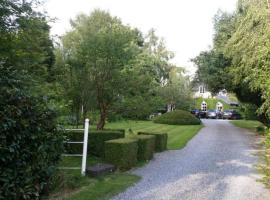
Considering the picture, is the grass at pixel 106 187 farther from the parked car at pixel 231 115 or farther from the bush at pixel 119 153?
the parked car at pixel 231 115

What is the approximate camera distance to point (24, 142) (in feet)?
19.6

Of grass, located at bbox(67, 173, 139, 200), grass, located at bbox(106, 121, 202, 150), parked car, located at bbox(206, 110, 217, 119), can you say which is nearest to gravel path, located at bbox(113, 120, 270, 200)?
grass, located at bbox(67, 173, 139, 200)

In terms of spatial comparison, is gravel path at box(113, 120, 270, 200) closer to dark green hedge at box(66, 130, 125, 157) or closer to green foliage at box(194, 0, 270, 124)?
dark green hedge at box(66, 130, 125, 157)

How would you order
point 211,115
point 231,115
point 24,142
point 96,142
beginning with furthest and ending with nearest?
point 211,115, point 231,115, point 96,142, point 24,142

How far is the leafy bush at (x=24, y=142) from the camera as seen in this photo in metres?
5.54

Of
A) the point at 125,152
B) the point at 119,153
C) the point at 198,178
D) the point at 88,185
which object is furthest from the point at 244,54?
the point at 88,185

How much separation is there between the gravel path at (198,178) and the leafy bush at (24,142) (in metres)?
2.01

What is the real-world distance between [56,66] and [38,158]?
32.7ft

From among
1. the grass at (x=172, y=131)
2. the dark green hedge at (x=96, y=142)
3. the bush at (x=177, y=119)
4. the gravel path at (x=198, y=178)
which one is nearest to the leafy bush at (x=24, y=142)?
the gravel path at (x=198, y=178)

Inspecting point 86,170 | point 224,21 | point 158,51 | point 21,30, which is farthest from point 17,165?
point 158,51

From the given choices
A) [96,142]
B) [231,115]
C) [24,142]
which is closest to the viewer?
[24,142]

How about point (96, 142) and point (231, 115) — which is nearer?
point (96, 142)

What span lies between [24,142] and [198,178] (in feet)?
18.8

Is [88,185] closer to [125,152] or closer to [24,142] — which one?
[125,152]
